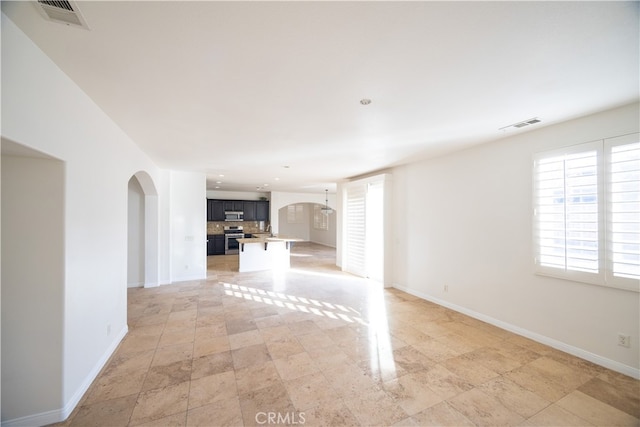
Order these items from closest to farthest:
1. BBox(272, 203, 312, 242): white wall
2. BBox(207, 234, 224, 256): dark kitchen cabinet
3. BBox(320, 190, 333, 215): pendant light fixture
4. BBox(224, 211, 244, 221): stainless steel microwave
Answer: BBox(320, 190, 333, 215): pendant light fixture < BBox(207, 234, 224, 256): dark kitchen cabinet < BBox(224, 211, 244, 221): stainless steel microwave < BBox(272, 203, 312, 242): white wall

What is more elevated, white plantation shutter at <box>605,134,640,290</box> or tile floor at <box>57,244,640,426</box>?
white plantation shutter at <box>605,134,640,290</box>

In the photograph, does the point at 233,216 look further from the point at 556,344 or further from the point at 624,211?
the point at 624,211

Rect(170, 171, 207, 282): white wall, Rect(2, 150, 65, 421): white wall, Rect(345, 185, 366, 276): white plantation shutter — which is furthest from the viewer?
Rect(345, 185, 366, 276): white plantation shutter

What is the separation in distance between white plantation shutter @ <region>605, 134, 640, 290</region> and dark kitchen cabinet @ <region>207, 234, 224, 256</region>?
1011cm

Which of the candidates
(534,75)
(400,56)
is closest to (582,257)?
(534,75)

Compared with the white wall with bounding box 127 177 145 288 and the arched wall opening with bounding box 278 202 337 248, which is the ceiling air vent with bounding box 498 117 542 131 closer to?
the white wall with bounding box 127 177 145 288

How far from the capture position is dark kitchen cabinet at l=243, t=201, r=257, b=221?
10672mm

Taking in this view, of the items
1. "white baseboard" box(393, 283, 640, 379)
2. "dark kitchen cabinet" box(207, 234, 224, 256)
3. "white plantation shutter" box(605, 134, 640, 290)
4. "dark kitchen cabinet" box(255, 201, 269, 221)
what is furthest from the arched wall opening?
"white plantation shutter" box(605, 134, 640, 290)

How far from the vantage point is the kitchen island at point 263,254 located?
7004 mm

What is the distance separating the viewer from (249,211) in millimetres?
10734

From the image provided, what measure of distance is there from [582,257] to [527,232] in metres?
0.58

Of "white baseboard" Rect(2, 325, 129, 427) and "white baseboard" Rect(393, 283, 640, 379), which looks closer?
"white baseboard" Rect(2, 325, 129, 427)

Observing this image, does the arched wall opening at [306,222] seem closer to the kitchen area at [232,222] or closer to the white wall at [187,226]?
the kitchen area at [232,222]

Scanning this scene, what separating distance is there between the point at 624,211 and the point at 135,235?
7.51 meters
